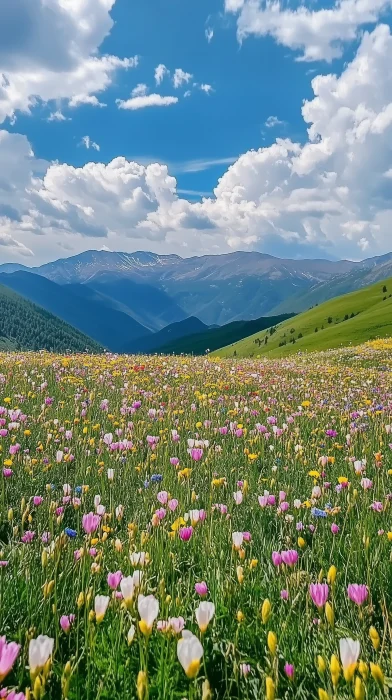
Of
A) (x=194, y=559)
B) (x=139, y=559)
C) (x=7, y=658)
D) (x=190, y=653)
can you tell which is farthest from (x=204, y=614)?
(x=194, y=559)

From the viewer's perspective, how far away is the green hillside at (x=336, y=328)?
105m

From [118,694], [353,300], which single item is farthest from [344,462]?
[353,300]

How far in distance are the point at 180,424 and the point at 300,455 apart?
224 centimetres

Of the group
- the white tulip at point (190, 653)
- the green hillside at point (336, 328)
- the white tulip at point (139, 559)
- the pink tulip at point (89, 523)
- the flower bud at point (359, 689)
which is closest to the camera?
the flower bud at point (359, 689)

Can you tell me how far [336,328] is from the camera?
11788cm

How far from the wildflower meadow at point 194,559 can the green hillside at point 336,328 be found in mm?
89877

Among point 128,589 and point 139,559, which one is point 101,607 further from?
point 139,559

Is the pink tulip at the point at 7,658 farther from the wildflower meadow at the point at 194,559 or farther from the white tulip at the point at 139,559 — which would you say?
the white tulip at the point at 139,559

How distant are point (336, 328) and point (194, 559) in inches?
4712

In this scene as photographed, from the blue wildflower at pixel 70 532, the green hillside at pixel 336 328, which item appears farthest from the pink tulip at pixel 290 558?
the green hillside at pixel 336 328

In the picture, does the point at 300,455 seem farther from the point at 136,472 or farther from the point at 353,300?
the point at 353,300

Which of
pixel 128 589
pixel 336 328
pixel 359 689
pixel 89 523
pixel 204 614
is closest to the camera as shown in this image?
pixel 359 689

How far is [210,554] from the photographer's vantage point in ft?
11.1

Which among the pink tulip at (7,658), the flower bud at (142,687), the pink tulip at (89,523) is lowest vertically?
the flower bud at (142,687)
